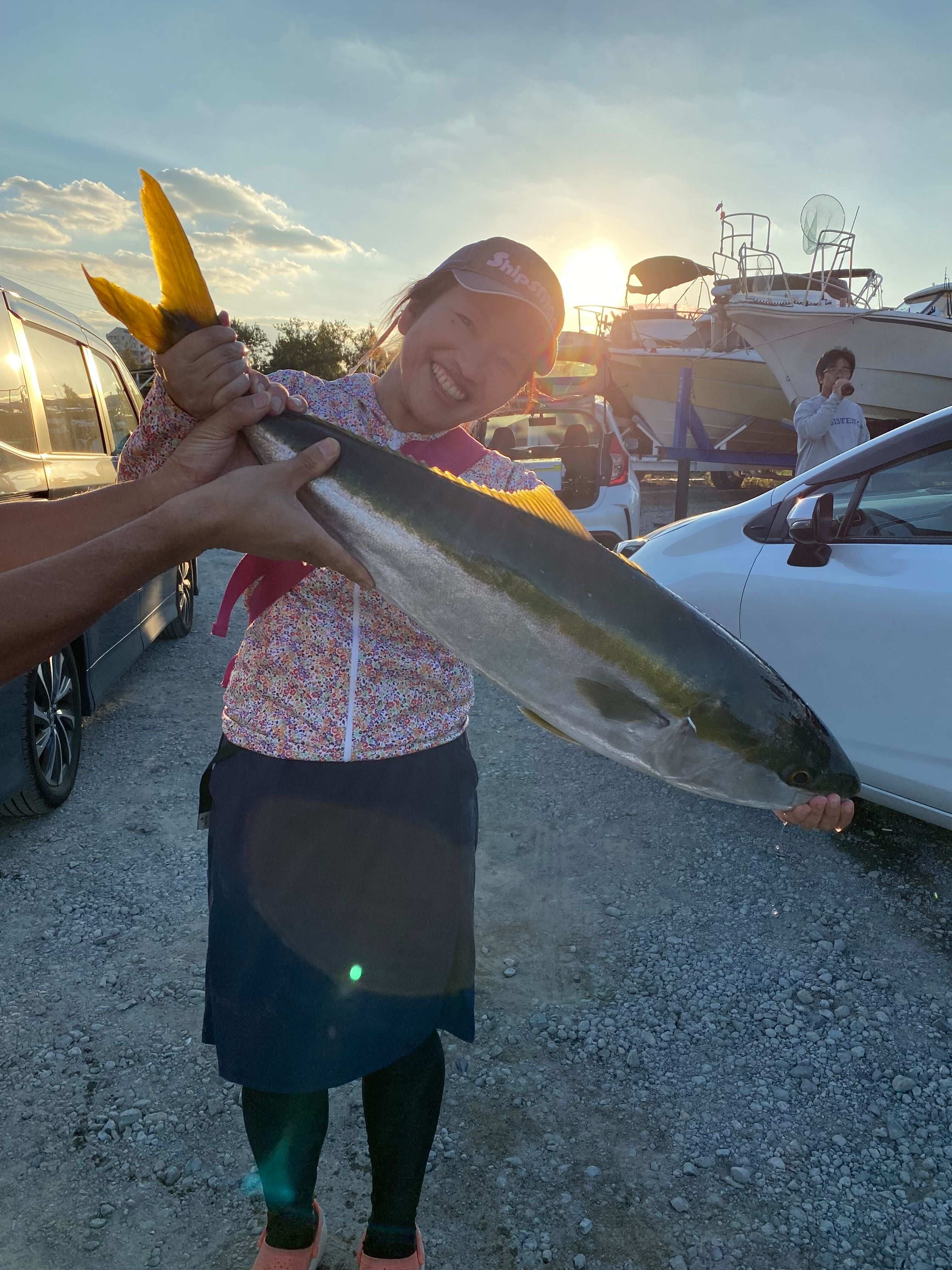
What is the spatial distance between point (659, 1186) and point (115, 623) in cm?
410

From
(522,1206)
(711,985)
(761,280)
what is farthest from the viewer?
(761,280)

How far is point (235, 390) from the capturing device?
1305 mm

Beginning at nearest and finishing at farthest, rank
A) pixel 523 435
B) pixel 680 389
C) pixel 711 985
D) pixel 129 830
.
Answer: pixel 711 985 → pixel 129 830 → pixel 523 435 → pixel 680 389

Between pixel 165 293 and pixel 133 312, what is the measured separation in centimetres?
8

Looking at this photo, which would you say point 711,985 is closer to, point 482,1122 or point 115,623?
point 482,1122

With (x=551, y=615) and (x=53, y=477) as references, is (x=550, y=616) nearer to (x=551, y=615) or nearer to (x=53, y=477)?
(x=551, y=615)

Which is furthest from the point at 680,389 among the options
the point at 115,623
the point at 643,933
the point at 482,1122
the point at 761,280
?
the point at 482,1122

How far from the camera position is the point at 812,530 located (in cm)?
339

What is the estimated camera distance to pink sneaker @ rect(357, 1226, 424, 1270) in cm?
171

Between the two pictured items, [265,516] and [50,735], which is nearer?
[265,516]

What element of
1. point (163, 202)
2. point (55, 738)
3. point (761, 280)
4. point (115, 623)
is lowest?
point (55, 738)

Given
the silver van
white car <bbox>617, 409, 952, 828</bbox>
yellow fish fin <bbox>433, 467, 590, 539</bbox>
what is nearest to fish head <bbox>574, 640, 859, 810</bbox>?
yellow fish fin <bbox>433, 467, 590, 539</bbox>

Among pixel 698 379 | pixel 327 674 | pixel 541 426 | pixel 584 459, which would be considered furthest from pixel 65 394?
pixel 698 379

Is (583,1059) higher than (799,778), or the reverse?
(799,778)
